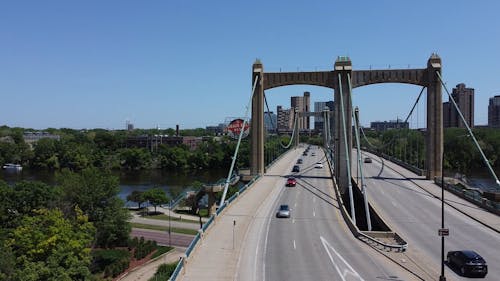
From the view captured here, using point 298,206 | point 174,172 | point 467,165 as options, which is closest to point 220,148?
point 174,172

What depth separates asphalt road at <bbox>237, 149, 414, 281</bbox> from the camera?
20.8m

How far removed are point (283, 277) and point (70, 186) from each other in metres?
34.0

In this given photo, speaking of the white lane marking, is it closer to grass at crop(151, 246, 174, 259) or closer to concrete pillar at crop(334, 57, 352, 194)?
grass at crop(151, 246, 174, 259)

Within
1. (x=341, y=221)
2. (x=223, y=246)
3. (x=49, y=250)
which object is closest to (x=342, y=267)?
(x=223, y=246)

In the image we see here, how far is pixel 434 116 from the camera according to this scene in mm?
50688

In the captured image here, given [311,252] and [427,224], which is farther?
[427,224]

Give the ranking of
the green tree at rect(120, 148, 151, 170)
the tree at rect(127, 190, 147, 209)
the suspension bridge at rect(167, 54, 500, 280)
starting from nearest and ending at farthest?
the suspension bridge at rect(167, 54, 500, 280) → the tree at rect(127, 190, 147, 209) → the green tree at rect(120, 148, 151, 170)

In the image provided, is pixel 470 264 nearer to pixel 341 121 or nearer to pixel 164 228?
pixel 341 121

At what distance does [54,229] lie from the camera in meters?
32.2

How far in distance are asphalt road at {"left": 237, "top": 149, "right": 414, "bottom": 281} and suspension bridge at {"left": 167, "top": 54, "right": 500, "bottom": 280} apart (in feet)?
0.17

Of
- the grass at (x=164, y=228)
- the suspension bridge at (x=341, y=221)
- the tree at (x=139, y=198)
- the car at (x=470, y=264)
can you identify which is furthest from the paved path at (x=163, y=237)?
the car at (x=470, y=264)

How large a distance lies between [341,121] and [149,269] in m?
26.5

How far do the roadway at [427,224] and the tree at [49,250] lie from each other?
832 inches

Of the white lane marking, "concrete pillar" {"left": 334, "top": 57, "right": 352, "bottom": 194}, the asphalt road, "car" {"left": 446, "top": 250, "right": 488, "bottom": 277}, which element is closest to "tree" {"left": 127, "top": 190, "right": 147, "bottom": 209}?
"concrete pillar" {"left": 334, "top": 57, "right": 352, "bottom": 194}
